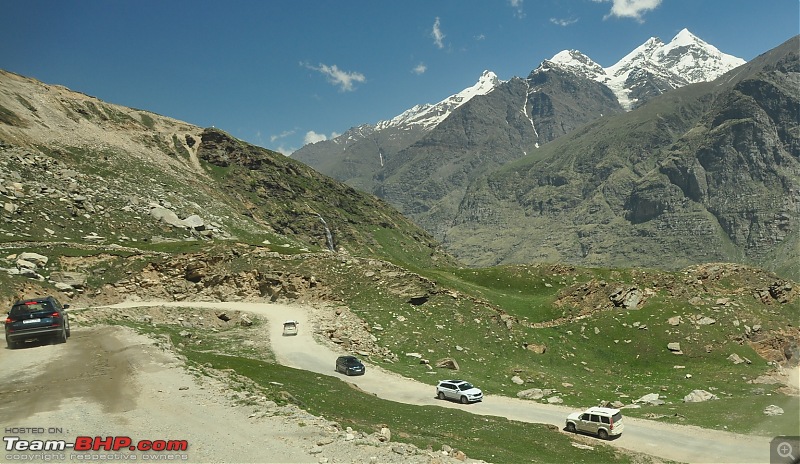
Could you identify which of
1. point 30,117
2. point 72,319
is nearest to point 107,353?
point 72,319

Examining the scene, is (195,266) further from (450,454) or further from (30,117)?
(30,117)

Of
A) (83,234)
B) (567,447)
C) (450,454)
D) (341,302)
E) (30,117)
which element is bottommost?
(567,447)

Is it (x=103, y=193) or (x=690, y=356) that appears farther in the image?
(x=103, y=193)

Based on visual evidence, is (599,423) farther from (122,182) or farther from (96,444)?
(122,182)

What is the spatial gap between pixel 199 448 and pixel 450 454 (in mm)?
8040

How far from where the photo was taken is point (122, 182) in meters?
110

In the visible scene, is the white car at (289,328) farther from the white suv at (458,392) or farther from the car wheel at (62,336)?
the car wheel at (62,336)

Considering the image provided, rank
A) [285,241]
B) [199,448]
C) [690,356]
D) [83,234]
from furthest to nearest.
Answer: [285,241], [83,234], [690,356], [199,448]

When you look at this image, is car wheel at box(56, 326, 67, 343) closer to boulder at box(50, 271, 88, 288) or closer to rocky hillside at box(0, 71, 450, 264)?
boulder at box(50, 271, 88, 288)

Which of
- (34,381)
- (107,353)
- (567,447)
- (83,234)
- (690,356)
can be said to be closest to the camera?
(34,381)

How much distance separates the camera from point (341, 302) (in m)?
56.2

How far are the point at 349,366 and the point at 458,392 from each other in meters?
9.06

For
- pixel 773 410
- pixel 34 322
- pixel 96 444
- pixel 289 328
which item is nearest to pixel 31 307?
pixel 34 322

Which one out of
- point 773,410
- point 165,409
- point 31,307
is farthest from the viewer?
point 773,410
